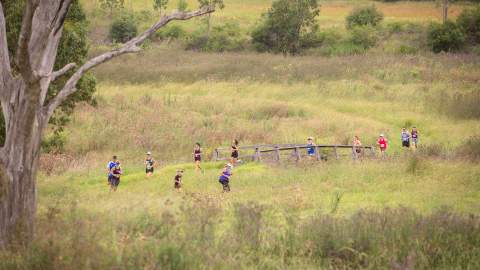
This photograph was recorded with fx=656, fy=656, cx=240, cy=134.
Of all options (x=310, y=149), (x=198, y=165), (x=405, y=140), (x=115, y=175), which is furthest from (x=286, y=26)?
(x=115, y=175)

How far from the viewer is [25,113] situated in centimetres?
1080

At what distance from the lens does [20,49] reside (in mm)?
10133

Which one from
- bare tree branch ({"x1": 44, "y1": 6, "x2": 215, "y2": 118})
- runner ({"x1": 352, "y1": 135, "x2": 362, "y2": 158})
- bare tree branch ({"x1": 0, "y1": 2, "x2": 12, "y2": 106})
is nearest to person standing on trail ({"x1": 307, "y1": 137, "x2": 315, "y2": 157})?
runner ({"x1": 352, "y1": 135, "x2": 362, "y2": 158})

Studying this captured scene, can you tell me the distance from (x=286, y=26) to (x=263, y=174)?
41342mm

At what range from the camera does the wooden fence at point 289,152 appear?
26.4 m

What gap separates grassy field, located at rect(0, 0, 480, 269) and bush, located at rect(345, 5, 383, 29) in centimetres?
1206

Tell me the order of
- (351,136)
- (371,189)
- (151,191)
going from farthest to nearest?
1. (351,136)
2. (151,191)
3. (371,189)

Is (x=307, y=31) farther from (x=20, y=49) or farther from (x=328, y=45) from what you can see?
(x=20, y=49)

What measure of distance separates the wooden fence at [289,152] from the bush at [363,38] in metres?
36.8

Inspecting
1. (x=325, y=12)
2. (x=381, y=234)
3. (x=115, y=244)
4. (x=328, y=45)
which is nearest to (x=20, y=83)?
(x=115, y=244)

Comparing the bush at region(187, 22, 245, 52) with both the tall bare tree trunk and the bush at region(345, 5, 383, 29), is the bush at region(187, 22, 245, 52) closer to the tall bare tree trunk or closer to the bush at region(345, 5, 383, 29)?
the bush at region(345, 5, 383, 29)

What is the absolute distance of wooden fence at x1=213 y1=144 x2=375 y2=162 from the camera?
26.4 metres

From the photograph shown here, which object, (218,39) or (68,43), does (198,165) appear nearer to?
(68,43)

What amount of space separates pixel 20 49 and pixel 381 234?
6.59 meters
